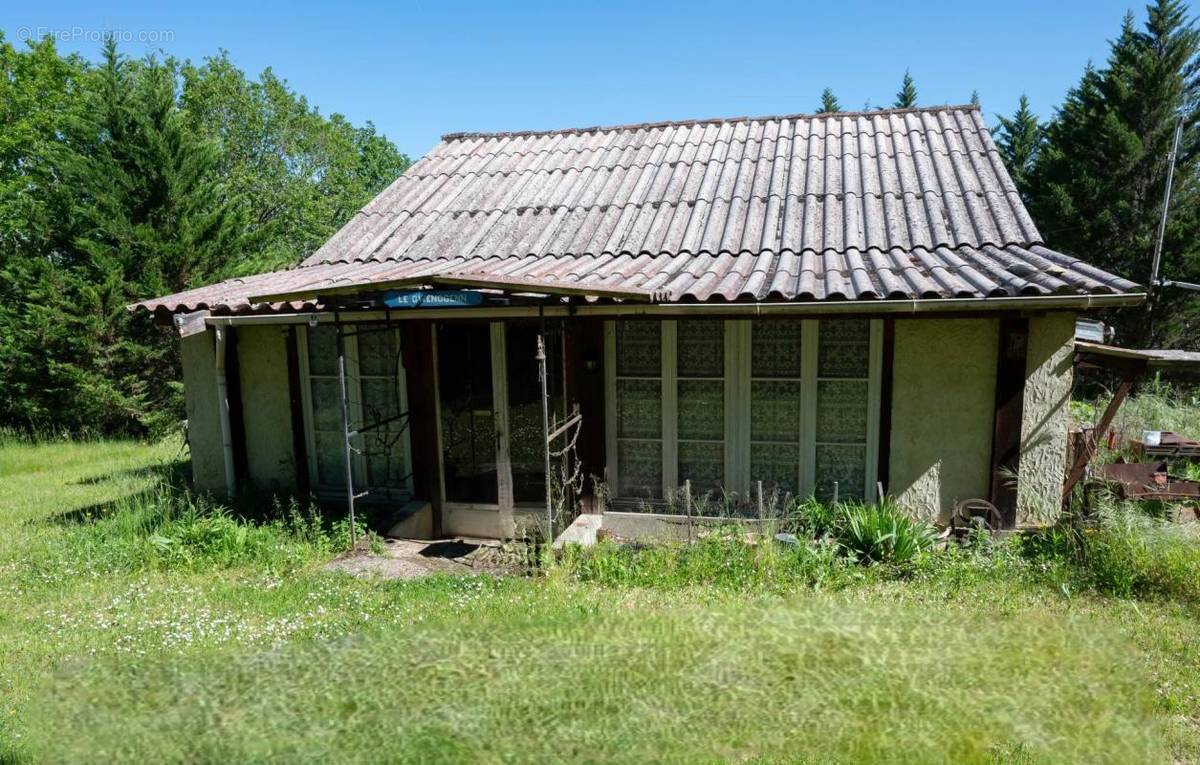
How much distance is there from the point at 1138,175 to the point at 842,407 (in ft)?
65.8

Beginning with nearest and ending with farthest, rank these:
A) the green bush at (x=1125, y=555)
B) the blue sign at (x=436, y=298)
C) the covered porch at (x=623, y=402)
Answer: the green bush at (x=1125, y=555)
the blue sign at (x=436, y=298)
the covered porch at (x=623, y=402)

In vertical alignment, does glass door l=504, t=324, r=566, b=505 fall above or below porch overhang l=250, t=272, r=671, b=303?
below

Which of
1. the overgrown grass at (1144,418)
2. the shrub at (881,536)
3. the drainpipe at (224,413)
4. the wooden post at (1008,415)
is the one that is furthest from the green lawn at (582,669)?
the overgrown grass at (1144,418)

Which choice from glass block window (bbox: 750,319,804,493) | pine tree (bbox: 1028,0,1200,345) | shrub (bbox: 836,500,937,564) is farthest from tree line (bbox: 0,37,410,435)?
pine tree (bbox: 1028,0,1200,345)

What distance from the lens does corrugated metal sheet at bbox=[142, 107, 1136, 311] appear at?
6371 millimetres

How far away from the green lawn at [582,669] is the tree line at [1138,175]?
18.9m

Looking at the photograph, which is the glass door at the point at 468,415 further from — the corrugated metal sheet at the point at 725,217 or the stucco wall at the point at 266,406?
the stucco wall at the point at 266,406

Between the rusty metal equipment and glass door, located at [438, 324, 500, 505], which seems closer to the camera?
the rusty metal equipment

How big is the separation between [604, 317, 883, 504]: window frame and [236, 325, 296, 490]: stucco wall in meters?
3.77

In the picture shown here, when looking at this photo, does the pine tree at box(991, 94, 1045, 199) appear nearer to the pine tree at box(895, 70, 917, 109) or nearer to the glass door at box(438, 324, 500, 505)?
the pine tree at box(895, 70, 917, 109)

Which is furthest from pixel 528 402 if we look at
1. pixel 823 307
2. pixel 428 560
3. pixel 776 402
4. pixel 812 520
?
pixel 823 307

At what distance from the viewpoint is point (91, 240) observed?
15289mm

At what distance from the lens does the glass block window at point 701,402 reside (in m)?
6.99

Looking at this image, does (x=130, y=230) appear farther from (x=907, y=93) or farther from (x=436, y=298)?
(x=907, y=93)
